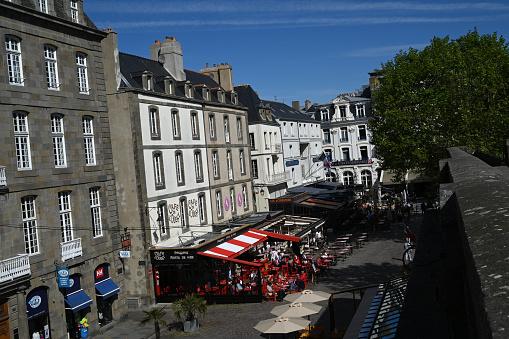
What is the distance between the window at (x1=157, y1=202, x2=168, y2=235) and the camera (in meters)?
28.5

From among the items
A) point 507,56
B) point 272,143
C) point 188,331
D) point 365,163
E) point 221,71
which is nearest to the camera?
point 188,331

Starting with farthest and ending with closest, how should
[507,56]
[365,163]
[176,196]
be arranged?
[365,163]
[507,56]
[176,196]

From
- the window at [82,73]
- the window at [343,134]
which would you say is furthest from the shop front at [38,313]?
the window at [343,134]

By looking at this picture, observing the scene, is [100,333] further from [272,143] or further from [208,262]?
[272,143]

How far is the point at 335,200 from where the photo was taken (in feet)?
156

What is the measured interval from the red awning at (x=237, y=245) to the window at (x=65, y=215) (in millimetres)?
6743

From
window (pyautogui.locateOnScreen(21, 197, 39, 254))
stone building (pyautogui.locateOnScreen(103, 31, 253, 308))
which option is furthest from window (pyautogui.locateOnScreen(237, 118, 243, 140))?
window (pyautogui.locateOnScreen(21, 197, 39, 254))

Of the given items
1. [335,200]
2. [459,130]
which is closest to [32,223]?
[459,130]

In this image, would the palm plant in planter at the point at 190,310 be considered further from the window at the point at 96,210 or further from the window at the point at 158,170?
the window at the point at 158,170

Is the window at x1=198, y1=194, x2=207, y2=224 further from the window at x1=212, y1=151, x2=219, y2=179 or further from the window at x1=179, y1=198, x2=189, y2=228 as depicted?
the window at x1=212, y1=151, x2=219, y2=179

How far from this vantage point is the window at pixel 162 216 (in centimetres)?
2850

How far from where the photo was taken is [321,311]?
23297 mm

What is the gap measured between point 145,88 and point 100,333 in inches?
505

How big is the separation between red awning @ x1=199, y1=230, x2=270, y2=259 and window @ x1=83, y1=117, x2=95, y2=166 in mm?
7089
